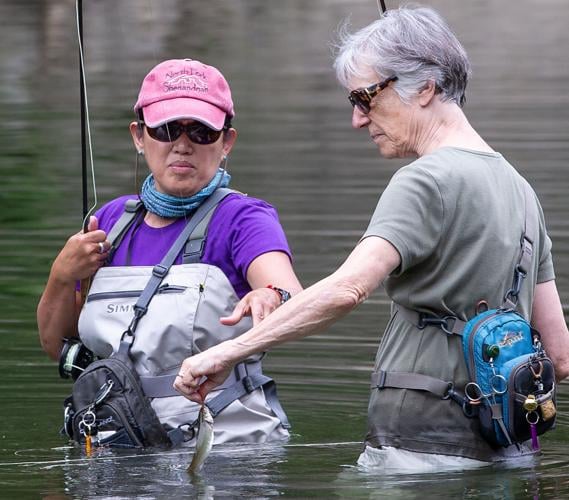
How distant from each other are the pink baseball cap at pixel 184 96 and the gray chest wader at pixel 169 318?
273 millimetres

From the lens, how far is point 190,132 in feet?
17.3

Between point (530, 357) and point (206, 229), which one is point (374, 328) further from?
point (530, 357)

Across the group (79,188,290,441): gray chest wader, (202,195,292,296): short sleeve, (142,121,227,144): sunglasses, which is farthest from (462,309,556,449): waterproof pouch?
(142,121,227,144): sunglasses

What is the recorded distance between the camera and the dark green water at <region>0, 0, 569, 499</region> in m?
5.11

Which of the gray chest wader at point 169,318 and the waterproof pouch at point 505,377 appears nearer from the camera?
the waterproof pouch at point 505,377

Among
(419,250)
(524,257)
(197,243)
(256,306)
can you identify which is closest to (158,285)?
(197,243)

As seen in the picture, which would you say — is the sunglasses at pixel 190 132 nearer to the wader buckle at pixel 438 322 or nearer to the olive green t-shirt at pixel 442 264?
the olive green t-shirt at pixel 442 264

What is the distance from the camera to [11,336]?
816 cm

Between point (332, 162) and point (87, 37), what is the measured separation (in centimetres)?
944

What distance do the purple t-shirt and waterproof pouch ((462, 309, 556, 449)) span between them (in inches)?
36.4

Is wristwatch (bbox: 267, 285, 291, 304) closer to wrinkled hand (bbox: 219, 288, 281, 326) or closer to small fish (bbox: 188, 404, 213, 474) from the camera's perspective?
wrinkled hand (bbox: 219, 288, 281, 326)

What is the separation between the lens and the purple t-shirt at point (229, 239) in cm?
509

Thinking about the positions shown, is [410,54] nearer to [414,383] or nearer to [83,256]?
[414,383]

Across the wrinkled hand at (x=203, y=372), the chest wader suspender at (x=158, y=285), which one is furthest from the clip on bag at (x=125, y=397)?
the wrinkled hand at (x=203, y=372)
